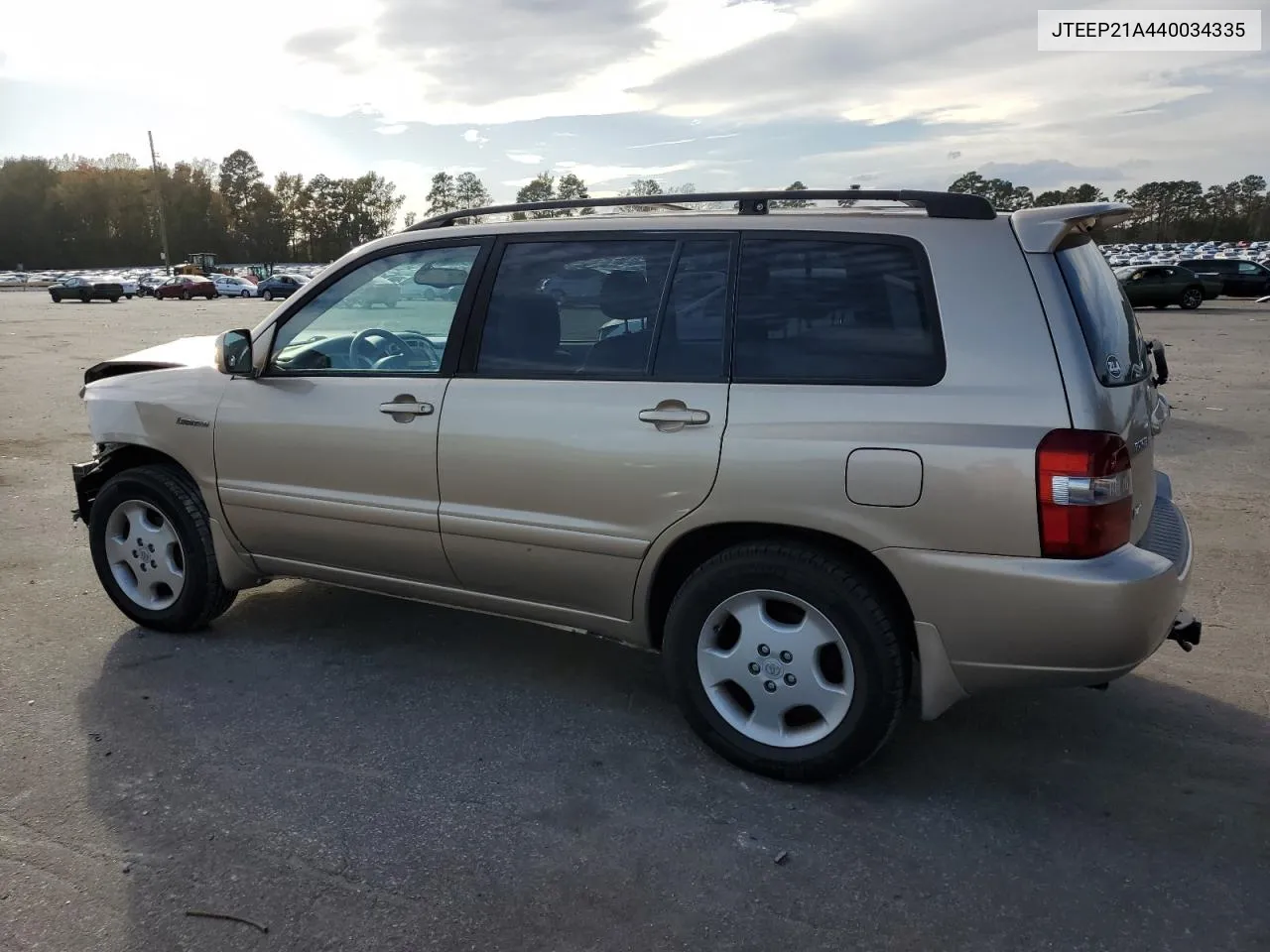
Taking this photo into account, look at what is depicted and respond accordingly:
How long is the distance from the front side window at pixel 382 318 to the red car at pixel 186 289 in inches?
1998

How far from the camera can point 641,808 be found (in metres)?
3.09

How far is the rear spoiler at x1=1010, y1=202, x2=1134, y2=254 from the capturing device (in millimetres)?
2932

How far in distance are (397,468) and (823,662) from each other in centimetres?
173

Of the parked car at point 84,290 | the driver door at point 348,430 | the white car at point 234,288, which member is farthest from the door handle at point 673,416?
the white car at point 234,288

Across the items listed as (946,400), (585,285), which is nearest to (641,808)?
(946,400)

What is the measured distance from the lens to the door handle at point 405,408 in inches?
144

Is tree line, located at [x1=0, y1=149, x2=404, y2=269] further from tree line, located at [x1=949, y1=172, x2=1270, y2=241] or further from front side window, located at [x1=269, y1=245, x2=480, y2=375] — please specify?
front side window, located at [x1=269, y1=245, x2=480, y2=375]

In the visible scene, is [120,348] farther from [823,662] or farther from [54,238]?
[54,238]

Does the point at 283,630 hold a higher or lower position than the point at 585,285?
lower

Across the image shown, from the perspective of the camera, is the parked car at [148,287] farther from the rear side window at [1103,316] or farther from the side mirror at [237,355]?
the rear side window at [1103,316]

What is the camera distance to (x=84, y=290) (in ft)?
146

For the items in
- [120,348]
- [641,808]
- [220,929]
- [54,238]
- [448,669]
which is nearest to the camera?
[220,929]

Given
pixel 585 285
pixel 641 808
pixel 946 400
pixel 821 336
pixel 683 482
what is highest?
pixel 585 285

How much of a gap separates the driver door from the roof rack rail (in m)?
0.25
